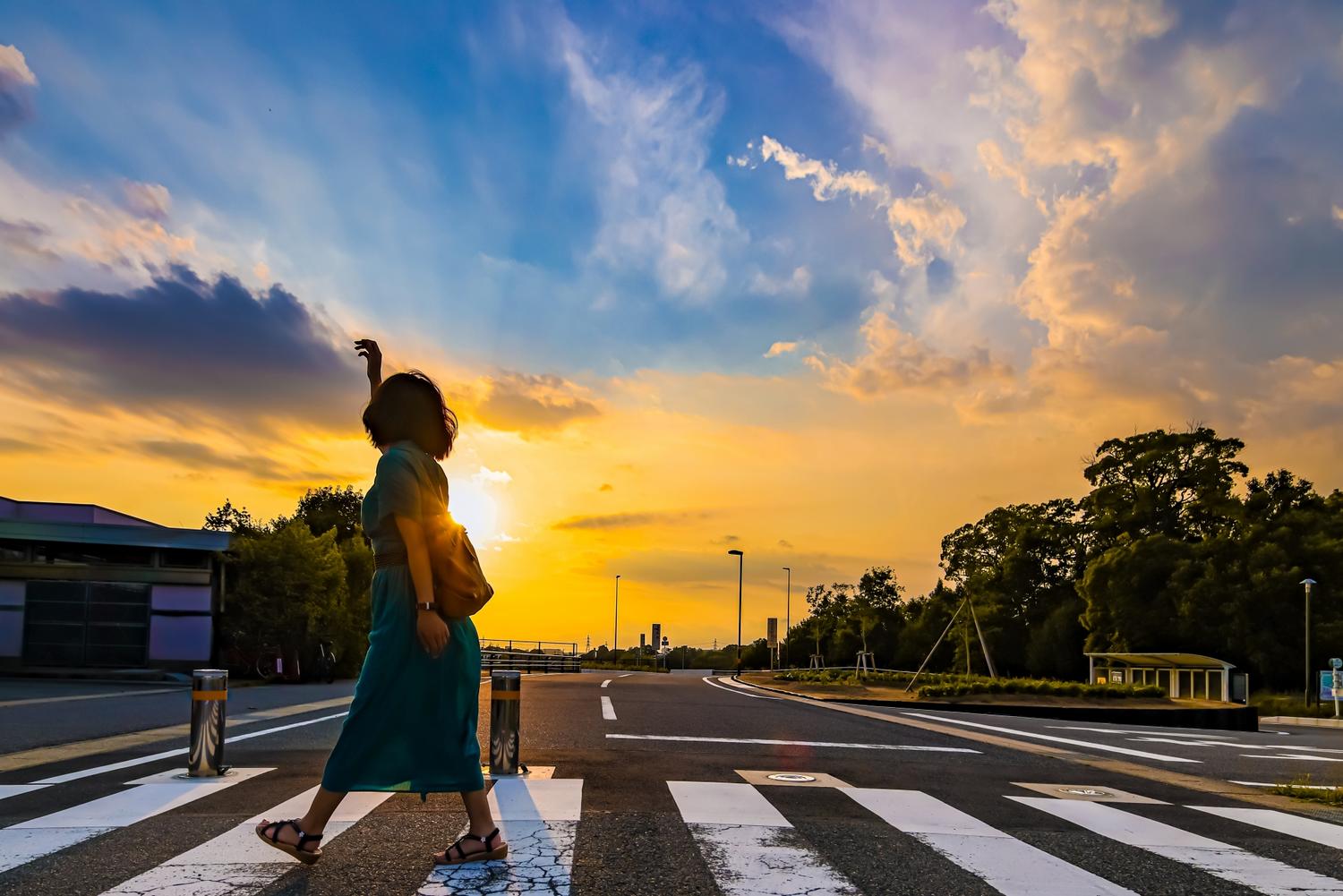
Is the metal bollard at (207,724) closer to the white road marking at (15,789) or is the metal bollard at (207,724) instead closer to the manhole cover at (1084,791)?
the white road marking at (15,789)

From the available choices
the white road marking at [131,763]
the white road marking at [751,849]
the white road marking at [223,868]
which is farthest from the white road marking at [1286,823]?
the white road marking at [131,763]

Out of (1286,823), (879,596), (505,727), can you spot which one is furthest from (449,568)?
(879,596)

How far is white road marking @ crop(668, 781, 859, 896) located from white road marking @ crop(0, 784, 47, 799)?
4.28m

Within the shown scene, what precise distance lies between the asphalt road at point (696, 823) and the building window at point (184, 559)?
2259 cm

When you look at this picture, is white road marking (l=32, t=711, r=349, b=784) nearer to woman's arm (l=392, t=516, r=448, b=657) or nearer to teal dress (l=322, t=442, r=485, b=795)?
teal dress (l=322, t=442, r=485, b=795)

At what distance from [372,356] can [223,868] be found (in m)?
2.37

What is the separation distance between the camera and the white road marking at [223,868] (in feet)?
12.2

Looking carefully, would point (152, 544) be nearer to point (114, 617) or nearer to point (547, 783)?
point (114, 617)

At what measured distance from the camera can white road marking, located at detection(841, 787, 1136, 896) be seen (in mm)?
4156

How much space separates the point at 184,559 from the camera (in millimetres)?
32375

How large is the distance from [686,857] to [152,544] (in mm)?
30891

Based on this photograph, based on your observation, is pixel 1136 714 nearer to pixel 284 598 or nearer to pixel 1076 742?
pixel 1076 742

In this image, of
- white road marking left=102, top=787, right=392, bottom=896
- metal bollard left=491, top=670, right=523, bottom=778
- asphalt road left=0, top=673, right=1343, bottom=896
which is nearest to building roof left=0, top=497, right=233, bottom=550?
asphalt road left=0, top=673, right=1343, bottom=896

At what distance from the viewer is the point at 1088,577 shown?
2030 inches
